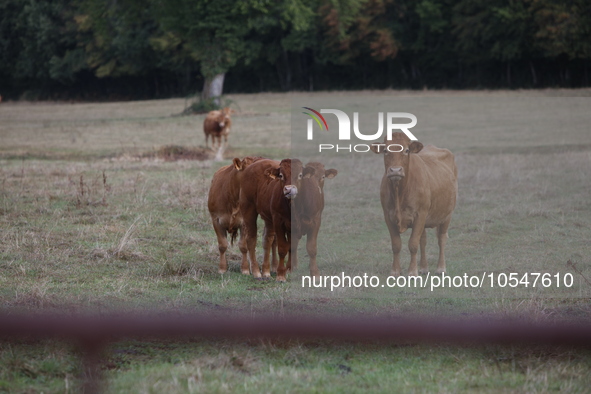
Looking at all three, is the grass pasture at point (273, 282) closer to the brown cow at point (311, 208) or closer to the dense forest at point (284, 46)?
the brown cow at point (311, 208)

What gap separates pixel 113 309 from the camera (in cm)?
610

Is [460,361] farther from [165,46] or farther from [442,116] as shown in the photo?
[165,46]

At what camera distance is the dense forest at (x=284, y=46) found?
37.8 meters

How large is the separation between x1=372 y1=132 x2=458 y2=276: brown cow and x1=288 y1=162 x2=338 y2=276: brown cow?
22.3 inches

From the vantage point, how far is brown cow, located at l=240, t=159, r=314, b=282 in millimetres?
6980

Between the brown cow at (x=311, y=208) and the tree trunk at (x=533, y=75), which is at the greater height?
the tree trunk at (x=533, y=75)

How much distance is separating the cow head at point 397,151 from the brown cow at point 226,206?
159cm

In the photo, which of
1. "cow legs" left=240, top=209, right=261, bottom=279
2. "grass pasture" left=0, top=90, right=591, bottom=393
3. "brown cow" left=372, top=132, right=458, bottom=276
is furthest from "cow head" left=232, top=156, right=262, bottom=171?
"brown cow" left=372, top=132, right=458, bottom=276

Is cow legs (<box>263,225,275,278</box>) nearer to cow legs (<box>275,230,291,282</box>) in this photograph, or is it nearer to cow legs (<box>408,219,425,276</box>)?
cow legs (<box>275,230,291,282</box>)

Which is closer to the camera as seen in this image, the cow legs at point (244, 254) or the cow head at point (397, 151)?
the cow head at point (397, 151)

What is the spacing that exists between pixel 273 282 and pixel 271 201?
30.8 inches

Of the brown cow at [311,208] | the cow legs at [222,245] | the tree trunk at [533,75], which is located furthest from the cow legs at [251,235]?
the tree trunk at [533,75]

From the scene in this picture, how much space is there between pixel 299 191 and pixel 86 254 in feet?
9.06

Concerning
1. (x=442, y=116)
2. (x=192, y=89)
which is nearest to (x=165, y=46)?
(x=192, y=89)
